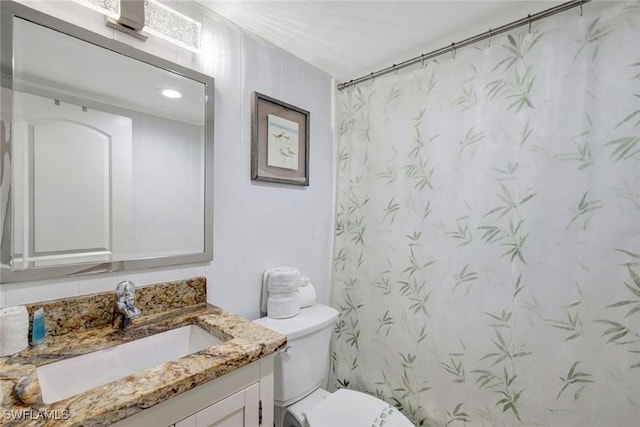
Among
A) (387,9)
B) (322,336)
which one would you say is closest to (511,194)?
(387,9)

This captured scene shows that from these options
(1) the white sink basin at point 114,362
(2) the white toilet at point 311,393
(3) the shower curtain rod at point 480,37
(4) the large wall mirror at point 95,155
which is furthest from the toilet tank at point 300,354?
(3) the shower curtain rod at point 480,37

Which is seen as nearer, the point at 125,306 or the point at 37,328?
the point at 37,328

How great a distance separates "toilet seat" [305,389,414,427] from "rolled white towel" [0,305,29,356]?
0.96 metres

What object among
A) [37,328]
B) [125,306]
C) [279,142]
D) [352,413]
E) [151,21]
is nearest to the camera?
[37,328]

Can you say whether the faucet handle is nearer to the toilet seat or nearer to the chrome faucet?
the chrome faucet

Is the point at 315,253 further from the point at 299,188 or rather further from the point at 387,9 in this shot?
the point at 387,9

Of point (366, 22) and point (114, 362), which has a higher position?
point (366, 22)

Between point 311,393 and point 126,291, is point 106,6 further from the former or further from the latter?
point 311,393

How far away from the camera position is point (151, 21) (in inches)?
40.1

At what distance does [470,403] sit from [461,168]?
3.48 ft

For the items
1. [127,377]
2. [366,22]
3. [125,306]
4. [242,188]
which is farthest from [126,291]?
[366,22]

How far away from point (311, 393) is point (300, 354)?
→ 262mm

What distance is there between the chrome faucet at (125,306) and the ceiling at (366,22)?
1.12 meters

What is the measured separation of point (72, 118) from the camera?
0.88 meters
